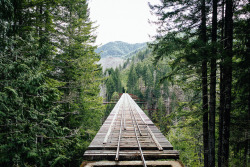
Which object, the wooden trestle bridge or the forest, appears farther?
the wooden trestle bridge

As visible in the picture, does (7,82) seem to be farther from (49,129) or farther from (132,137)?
(132,137)

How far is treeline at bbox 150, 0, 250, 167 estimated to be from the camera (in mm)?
4699

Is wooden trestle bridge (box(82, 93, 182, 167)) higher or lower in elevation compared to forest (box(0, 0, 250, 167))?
lower

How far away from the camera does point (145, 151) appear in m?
4.87

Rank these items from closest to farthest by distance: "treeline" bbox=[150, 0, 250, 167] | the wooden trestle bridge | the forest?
the forest → the wooden trestle bridge → "treeline" bbox=[150, 0, 250, 167]

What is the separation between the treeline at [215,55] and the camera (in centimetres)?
470

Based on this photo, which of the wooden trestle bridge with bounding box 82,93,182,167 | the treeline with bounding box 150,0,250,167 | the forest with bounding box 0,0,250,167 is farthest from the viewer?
the treeline with bounding box 150,0,250,167

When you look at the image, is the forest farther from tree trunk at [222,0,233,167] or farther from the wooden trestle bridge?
the wooden trestle bridge

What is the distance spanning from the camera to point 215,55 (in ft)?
14.9

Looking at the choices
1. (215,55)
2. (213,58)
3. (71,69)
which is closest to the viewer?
(215,55)

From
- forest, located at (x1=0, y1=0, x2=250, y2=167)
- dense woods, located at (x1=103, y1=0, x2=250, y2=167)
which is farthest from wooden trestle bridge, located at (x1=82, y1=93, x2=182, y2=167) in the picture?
dense woods, located at (x1=103, y1=0, x2=250, y2=167)

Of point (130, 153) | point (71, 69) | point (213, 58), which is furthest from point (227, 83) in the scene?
point (71, 69)

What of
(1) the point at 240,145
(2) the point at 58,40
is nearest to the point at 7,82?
(2) the point at 58,40

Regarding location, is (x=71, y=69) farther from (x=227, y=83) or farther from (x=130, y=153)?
(x=227, y=83)
